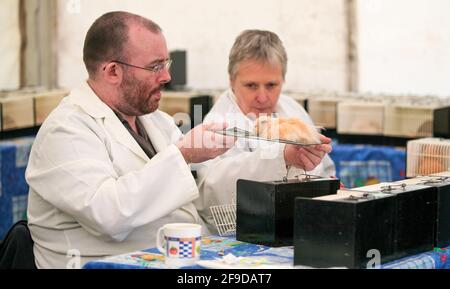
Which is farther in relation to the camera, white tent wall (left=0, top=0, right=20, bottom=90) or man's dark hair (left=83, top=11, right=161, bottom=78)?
white tent wall (left=0, top=0, right=20, bottom=90)

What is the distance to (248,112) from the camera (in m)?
4.07

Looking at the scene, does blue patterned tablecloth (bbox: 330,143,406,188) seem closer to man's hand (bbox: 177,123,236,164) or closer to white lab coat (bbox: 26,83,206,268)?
white lab coat (bbox: 26,83,206,268)

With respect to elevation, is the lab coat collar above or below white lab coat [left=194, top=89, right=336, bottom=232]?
above

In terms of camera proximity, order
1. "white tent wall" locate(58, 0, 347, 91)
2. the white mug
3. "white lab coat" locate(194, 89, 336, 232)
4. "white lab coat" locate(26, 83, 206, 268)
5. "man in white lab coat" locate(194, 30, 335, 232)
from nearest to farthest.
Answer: the white mug → "white lab coat" locate(26, 83, 206, 268) → "white lab coat" locate(194, 89, 336, 232) → "man in white lab coat" locate(194, 30, 335, 232) → "white tent wall" locate(58, 0, 347, 91)

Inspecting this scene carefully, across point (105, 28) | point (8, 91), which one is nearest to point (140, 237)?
point (105, 28)

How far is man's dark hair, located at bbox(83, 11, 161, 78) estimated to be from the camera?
309cm

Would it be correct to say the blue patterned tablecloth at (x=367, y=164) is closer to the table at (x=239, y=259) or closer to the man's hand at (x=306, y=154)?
the man's hand at (x=306, y=154)

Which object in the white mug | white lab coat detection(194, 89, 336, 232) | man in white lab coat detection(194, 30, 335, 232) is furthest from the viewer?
man in white lab coat detection(194, 30, 335, 232)

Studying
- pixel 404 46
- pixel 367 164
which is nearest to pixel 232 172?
pixel 367 164

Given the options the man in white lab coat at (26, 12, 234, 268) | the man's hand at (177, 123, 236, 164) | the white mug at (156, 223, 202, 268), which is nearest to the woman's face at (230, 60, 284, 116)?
the man in white lab coat at (26, 12, 234, 268)

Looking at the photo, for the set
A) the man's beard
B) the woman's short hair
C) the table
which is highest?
the woman's short hair

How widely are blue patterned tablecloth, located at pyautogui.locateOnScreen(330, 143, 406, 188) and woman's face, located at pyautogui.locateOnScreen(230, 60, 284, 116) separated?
123 cm

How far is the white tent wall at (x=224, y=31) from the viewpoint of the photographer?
582 cm
